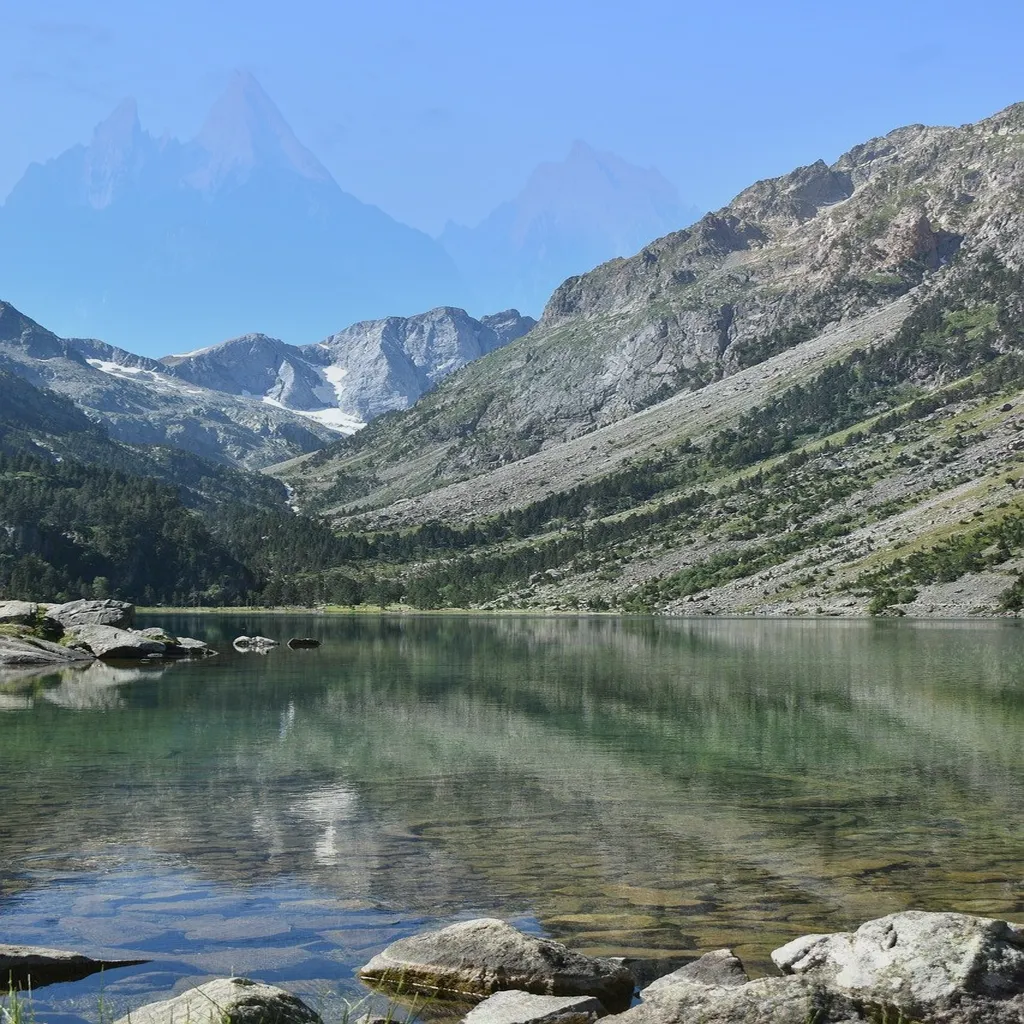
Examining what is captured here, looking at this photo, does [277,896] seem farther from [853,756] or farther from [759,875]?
[853,756]

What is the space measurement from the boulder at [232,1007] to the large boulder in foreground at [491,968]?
7.42ft

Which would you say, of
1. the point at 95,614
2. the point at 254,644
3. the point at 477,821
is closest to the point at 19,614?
the point at 95,614

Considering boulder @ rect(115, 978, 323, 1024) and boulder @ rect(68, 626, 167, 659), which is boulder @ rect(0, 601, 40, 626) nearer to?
boulder @ rect(68, 626, 167, 659)

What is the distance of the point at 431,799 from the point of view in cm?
3177

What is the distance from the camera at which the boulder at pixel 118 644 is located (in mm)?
99312

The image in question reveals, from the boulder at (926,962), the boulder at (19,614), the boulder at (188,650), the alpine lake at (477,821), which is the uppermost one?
the boulder at (19,614)

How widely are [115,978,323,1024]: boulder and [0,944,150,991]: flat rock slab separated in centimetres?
338

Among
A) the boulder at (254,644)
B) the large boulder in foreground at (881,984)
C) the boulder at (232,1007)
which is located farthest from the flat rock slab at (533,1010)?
the boulder at (254,644)

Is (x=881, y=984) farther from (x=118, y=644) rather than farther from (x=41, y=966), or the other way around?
(x=118, y=644)

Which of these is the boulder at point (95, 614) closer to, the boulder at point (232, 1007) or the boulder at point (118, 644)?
the boulder at point (118, 644)

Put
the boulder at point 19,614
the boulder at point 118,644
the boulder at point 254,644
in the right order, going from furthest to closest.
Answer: the boulder at point 254,644, the boulder at point 19,614, the boulder at point 118,644

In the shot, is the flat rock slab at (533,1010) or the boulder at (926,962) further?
the boulder at (926,962)

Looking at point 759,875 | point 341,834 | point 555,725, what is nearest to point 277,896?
point 341,834

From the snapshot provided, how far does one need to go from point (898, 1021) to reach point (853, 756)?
1070 inches
